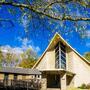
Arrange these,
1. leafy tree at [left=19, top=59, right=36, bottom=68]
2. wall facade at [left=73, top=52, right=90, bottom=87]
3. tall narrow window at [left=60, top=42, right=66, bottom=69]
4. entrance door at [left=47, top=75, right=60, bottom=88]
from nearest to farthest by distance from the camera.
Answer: wall facade at [left=73, top=52, right=90, bottom=87] → entrance door at [left=47, top=75, right=60, bottom=88] → tall narrow window at [left=60, top=42, right=66, bottom=69] → leafy tree at [left=19, top=59, right=36, bottom=68]

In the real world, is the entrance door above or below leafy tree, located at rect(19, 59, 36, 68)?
below

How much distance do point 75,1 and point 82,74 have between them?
1429 inches

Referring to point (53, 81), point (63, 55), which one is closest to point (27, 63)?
point (63, 55)

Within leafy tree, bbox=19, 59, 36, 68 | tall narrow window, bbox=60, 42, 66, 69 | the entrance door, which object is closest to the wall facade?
tall narrow window, bbox=60, 42, 66, 69

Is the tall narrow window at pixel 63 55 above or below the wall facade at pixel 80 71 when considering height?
above

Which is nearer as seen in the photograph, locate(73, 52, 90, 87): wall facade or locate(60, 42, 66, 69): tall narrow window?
locate(73, 52, 90, 87): wall facade

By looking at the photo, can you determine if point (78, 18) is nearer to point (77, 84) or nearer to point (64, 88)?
point (64, 88)

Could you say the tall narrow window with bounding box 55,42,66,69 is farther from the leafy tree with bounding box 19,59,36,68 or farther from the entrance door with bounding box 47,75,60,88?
the leafy tree with bounding box 19,59,36,68

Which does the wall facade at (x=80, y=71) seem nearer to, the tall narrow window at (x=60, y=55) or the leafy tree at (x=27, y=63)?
the tall narrow window at (x=60, y=55)

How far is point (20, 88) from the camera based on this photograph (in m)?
37.4

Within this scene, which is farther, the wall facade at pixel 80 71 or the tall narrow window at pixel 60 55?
the tall narrow window at pixel 60 55

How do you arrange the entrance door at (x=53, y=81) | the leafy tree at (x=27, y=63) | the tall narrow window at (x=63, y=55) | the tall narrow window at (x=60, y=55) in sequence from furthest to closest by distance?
the leafy tree at (x=27, y=63)
the tall narrow window at (x=63, y=55)
the tall narrow window at (x=60, y=55)
the entrance door at (x=53, y=81)

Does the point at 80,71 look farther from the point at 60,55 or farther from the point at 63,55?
the point at 60,55

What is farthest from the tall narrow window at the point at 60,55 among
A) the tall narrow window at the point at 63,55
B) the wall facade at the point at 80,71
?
the wall facade at the point at 80,71
